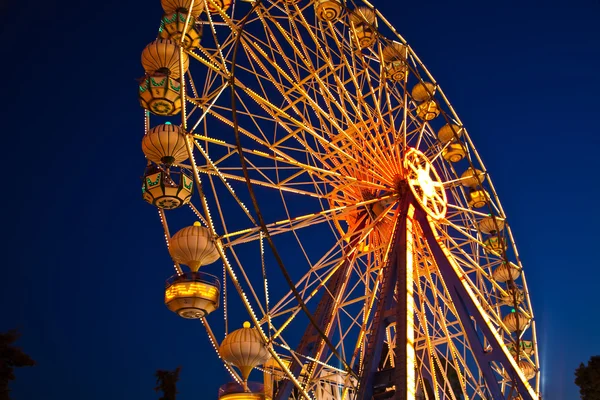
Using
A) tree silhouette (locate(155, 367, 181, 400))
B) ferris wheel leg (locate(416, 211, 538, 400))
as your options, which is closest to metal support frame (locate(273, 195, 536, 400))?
ferris wheel leg (locate(416, 211, 538, 400))

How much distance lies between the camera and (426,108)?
16625mm

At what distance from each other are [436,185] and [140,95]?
6.90 metres

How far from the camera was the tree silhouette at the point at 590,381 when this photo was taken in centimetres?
1552

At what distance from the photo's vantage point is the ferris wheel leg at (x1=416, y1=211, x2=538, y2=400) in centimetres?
1123

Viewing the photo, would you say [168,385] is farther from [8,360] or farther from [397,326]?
[397,326]

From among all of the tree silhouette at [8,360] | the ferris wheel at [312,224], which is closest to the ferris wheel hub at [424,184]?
the ferris wheel at [312,224]

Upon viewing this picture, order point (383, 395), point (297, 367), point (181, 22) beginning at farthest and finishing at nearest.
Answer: point (297, 367)
point (181, 22)
point (383, 395)

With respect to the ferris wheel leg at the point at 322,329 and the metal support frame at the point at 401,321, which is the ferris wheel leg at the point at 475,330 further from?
the ferris wheel leg at the point at 322,329

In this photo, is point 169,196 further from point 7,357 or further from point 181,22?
point 7,357

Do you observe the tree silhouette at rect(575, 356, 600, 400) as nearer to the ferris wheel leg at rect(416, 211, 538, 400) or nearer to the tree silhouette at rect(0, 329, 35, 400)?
the ferris wheel leg at rect(416, 211, 538, 400)

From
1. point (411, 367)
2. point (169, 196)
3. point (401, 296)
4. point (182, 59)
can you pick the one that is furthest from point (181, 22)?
point (411, 367)

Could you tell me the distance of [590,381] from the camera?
15.6 m

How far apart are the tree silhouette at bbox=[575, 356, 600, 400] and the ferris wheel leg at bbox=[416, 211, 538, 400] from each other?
201 inches

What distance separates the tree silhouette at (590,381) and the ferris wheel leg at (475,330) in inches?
201
